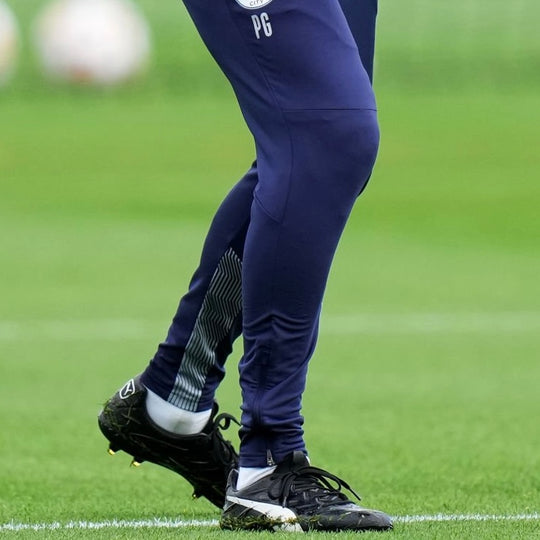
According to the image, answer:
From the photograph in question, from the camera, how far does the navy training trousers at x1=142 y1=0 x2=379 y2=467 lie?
266cm

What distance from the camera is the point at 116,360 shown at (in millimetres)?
5699

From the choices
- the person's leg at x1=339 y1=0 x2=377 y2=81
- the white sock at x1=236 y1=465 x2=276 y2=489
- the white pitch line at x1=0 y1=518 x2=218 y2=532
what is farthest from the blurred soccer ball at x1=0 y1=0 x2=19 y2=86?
the white sock at x1=236 y1=465 x2=276 y2=489

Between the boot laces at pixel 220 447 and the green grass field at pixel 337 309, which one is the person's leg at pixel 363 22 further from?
the green grass field at pixel 337 309

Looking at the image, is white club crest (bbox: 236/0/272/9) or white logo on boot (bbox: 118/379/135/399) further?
white logo on boot (bbox: 118/379/135/399)

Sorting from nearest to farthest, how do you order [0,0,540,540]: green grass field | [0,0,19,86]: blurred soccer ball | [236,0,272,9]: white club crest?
[236,0,272,9]: white club crest, [0,0,540,540]: green grass field, [0,0,19,86]: blurred soccer ball

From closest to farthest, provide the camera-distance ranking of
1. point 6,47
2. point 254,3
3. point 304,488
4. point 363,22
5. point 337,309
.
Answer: point 254,3, point 304,488, point 363,22, point 337,309, point 6,47

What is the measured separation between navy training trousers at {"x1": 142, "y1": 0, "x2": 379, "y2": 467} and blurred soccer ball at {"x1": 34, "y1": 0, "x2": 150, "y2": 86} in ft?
54.3

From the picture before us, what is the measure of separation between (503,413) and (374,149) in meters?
2.05

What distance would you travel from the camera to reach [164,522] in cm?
296

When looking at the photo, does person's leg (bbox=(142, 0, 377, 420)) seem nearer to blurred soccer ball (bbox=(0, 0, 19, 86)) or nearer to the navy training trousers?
the navy training trousers

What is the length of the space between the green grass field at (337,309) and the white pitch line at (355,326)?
0.06 feet

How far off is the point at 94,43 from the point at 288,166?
16866mm

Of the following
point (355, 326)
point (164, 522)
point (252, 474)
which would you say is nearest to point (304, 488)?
point (252, 474)

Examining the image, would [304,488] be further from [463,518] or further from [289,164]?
[289,164]
